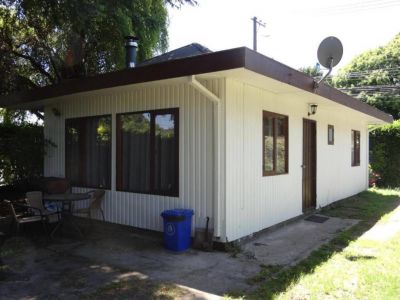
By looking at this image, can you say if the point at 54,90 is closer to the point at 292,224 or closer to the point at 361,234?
the point at 292,224

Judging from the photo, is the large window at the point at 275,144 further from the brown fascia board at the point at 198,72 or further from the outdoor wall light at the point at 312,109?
the outdoor wall light at the point at 312,109

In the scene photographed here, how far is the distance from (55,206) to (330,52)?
19.1ft

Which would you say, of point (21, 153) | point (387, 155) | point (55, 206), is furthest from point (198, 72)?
point (387, 155)

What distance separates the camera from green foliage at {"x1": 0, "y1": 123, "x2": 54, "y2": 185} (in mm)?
8945

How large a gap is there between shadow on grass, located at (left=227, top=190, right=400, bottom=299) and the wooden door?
47 centimetres

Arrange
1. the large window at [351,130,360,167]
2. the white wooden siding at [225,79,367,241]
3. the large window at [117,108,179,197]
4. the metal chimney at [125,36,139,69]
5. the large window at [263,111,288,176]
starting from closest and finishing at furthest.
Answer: the white wooden siding at [225,79,367,241] → the large window at [117,108,179,197] → the large window at [263,111,288,176] → the metal chimney at [125,36,139,69] → the large window at [351,130,360,167]

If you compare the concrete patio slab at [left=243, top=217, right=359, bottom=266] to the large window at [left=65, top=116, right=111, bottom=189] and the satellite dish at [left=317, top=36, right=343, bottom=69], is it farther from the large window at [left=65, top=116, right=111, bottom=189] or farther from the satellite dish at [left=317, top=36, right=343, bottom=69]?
the large window at [left=65, top=116, right=111, bottom=189]

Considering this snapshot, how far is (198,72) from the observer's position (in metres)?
5.06

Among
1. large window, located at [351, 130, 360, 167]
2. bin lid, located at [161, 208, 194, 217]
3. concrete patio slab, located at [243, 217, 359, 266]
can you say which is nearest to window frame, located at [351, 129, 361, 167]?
large window, located at [351, 130, 360, 167]

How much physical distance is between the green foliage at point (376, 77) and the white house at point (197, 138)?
22.1 meters

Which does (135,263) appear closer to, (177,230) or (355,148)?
(177,230)

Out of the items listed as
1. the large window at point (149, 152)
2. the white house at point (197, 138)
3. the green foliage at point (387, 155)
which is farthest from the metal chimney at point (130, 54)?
the green foliage at point (387, 155)

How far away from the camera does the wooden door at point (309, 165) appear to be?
8.56 meters

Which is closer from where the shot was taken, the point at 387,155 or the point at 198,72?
the point at 198,72
